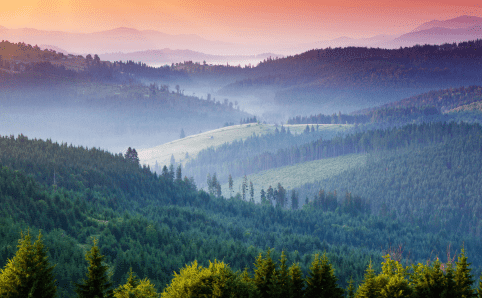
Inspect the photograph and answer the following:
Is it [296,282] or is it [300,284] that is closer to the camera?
[296,282]

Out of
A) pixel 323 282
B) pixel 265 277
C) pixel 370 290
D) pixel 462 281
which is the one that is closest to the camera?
pixel 370 290

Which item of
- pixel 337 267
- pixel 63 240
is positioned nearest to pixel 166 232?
pixel 63 240

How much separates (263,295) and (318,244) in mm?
135142

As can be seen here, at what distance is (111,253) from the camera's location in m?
130

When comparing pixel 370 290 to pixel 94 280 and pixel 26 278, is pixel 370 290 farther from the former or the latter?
pixel 26 278

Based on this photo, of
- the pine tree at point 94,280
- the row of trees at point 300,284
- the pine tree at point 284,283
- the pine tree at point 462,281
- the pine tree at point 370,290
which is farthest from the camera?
the pine tree at point 284,283

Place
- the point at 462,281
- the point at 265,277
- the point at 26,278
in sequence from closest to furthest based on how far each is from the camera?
the point at 26,278
the point at 462,281
the point at 265,277

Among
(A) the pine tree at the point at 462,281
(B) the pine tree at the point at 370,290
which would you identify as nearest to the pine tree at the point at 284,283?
(B) the pine tree at the point at 370,290

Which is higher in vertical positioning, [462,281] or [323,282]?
[462,281]

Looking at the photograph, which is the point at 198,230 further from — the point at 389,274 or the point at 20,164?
the point at 389,274

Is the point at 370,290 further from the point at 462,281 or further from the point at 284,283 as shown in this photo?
the point at 462,281

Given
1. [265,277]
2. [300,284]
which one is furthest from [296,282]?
[265,277]

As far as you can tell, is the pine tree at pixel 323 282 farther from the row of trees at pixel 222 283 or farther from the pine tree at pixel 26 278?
the pine tree at pixel 26 278

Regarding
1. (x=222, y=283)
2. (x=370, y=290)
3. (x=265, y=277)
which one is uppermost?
(x=222, y=283)
